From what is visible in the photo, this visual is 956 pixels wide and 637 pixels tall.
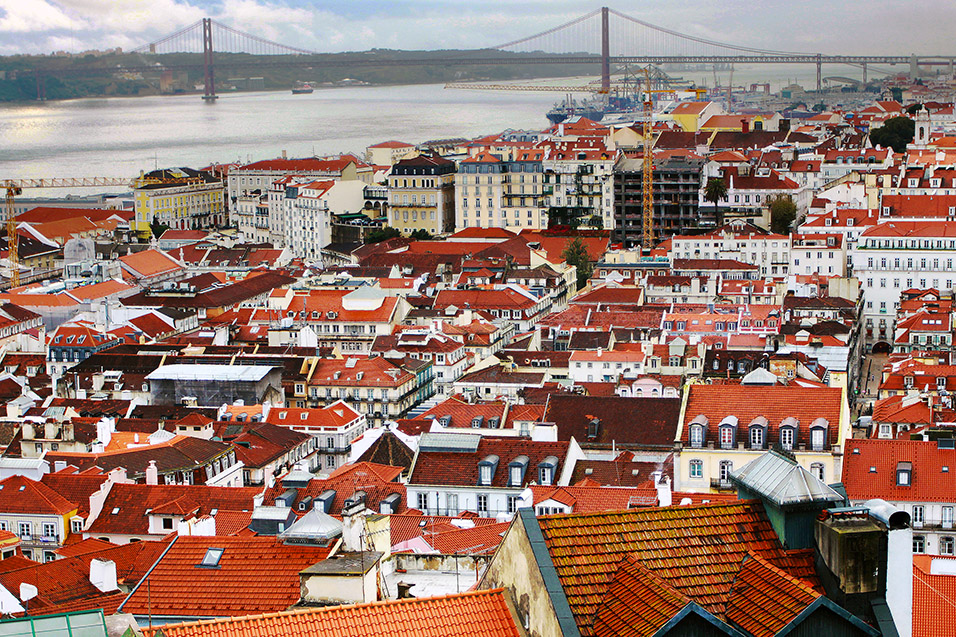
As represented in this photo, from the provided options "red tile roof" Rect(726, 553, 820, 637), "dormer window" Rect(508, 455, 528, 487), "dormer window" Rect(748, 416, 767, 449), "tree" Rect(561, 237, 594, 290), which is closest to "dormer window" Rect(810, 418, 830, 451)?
"dormer window" Rect(748, 416, 767, 449)

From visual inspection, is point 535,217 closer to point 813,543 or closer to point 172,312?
point 172,312

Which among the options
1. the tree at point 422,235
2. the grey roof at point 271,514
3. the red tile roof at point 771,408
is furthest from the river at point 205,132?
the grey roof at point 271,514

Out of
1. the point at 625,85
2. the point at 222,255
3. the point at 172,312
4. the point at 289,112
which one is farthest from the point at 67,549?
the point at 289,112

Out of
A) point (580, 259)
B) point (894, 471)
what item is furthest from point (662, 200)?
point (894, 471)

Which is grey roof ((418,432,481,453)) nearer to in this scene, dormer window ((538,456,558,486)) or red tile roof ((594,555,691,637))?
dormer window ((538,456,558,486))

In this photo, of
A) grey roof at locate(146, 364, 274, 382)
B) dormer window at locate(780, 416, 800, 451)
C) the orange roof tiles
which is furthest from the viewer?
the orange roof tiles

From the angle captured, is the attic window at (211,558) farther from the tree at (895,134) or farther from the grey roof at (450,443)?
the tree at (895,134)

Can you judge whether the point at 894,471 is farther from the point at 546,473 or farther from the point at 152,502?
the point at 152,502
